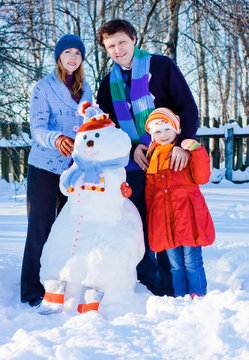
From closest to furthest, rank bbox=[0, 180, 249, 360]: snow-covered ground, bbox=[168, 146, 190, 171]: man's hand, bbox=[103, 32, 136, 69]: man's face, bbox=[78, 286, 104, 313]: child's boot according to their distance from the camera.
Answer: bbox=[0, 180, 249, 360]: snow-covered ground, bbox=[78, 286, 104, 313]: child's boot, bbox=[168, 146, 190, 171]: man's hand, bbox=[103, 32, 136, 69]: man's face

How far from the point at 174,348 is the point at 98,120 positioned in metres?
1.38

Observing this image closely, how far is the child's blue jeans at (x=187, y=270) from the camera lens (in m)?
2.49

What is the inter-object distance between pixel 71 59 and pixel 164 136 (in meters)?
0.80

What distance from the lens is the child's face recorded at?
2.48 metres

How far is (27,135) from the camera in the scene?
313 inches

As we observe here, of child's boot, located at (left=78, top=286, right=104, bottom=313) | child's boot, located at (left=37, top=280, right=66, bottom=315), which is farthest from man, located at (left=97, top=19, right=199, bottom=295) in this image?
child's boot, located at (left=37, top=280, right=66, bottom=315)

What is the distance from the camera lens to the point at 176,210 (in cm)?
246

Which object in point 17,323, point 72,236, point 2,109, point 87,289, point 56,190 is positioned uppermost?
point 2,109

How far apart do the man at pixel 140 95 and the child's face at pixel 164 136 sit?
2.6 inches

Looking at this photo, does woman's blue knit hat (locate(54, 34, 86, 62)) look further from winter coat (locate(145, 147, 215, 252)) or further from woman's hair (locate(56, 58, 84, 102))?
winter coat (locate(145, 147, 215, 252))

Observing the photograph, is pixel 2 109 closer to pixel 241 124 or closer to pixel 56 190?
pixel 56 190

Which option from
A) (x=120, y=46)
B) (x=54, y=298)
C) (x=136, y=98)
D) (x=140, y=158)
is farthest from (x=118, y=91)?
(x=54, y=298)

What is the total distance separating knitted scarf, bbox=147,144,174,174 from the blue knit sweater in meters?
0.56

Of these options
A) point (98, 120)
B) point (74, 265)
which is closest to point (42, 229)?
point (74, 265)
